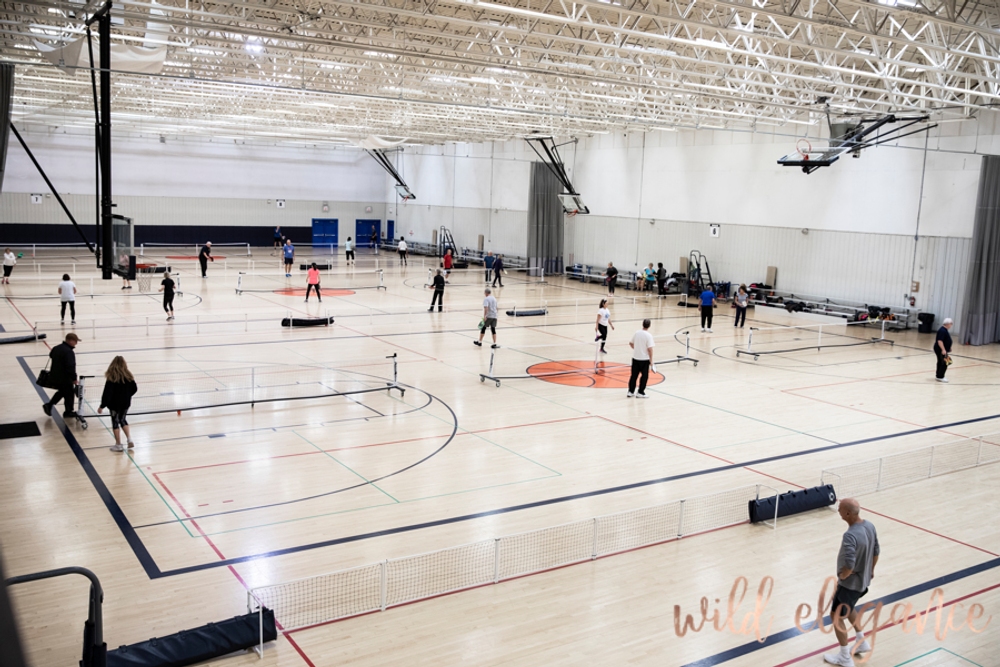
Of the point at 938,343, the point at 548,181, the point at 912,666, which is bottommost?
the point at 912,666

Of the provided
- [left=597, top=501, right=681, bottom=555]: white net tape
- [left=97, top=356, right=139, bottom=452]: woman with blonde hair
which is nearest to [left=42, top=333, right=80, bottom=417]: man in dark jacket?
[left=97, top=356, right=139, bottom=452]: woman with blonde hair

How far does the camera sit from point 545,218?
4084cm

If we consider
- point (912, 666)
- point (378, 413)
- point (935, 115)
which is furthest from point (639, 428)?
point (935, 115)

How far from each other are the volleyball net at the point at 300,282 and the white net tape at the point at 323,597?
2291 cm

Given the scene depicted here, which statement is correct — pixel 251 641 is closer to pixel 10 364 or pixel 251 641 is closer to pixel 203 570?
pixel 203 570

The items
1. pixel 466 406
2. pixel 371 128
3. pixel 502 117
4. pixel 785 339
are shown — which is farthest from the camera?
pixel 371 128

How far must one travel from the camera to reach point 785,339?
24609 millimetres

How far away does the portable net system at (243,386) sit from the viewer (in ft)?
48.9

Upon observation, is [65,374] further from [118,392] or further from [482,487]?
[482,487]

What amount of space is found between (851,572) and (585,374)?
11847 millimetres

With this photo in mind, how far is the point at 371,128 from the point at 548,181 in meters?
8.77

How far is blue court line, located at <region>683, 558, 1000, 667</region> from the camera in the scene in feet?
24.2

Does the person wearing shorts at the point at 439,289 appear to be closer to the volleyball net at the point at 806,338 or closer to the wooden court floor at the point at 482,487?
the wooden court floor at the point at 482,487

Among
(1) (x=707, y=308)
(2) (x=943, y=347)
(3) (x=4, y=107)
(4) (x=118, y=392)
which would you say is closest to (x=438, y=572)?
(4) (x=118, y=392)
